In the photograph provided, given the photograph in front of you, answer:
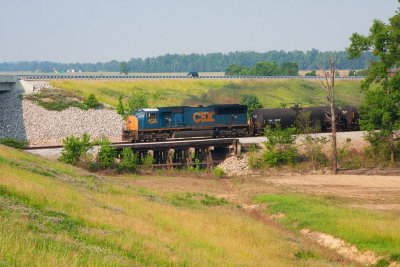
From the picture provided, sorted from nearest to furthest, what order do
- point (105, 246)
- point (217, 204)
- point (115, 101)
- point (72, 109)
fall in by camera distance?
point (105, 246), point (217, 204), point (72, 109), point (115, 101)

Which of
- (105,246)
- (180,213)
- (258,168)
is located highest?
(105,246)

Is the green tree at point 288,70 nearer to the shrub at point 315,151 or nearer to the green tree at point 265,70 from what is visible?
the green tree at point 265,70

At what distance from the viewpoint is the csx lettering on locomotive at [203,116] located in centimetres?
5762

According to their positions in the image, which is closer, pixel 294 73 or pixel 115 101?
pixel 115 101

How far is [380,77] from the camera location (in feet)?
177

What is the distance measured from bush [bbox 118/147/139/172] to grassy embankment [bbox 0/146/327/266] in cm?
2262

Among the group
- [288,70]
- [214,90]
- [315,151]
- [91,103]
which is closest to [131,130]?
[315,151]

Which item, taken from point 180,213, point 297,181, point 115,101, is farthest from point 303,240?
point 115,101

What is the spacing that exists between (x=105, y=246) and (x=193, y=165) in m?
41.0

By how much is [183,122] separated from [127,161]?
888 centimetres

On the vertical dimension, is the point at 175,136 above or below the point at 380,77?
below

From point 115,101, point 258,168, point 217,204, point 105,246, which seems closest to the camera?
point 105,246

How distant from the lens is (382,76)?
53.6 meters

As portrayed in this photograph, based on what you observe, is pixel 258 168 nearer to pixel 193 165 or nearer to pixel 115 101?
pixel 193 165
